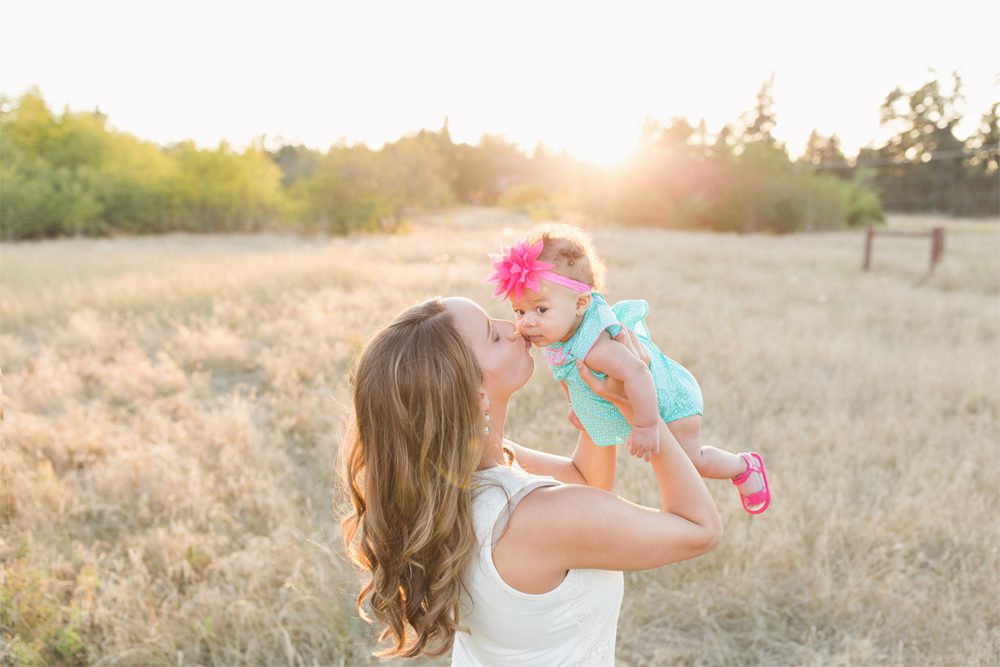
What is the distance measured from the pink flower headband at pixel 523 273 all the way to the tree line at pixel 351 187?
30.2 meters

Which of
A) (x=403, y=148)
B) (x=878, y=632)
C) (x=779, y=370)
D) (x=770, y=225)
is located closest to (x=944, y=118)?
(x=770, y=225)

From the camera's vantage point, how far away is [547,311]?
174 centimetres

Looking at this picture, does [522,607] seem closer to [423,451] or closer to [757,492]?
[423,451]

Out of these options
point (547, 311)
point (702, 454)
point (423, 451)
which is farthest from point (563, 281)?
point (702, 454)

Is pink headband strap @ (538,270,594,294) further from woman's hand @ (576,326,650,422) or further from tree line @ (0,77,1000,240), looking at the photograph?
tree line @ (0,77,1000,240)

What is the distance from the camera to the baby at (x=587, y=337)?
1.68 m

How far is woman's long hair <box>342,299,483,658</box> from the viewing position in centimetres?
152

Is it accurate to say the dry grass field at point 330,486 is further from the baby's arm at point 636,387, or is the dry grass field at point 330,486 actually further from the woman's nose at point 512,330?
the baby's arm at point 636,387

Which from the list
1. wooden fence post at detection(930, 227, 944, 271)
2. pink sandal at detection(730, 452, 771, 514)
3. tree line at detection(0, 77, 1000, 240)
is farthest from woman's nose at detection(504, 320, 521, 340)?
tree line at detection(0, 77, 1000, 240)

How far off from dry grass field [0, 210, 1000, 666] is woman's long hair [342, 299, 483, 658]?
71 centimetres

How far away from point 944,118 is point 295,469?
66.1 meters

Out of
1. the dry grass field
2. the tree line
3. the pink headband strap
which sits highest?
the tree line

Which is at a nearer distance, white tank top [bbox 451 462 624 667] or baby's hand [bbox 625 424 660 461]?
white tank top [bbox 451 462 624 667]

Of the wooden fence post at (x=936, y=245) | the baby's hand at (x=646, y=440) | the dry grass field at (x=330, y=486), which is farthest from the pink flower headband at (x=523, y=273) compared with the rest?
the wooden fence post at (x=936, y=245)
